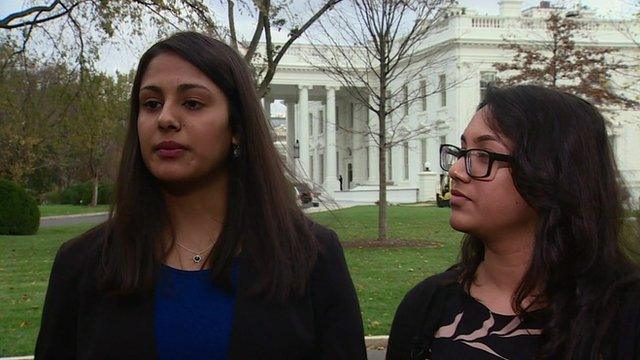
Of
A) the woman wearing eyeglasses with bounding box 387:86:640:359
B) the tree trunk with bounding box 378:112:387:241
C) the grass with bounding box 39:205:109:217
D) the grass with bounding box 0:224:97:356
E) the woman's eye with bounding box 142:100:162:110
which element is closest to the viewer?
the woman wearing eyeglasses with bounding box 387:86:640:359

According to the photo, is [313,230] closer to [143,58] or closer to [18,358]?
[143,58]

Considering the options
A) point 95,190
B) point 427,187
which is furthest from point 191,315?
point 95,190

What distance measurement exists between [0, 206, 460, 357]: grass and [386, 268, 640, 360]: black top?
14.1 feet

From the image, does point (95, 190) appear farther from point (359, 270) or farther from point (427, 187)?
point (359, 270)

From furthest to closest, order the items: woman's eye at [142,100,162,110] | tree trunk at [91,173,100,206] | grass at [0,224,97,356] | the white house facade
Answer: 1. tree trunk at [91,173,100,206]
2. the white house facade
3. grass at [0,224,97,356]
4. woman's eye at [142,100,162,110]

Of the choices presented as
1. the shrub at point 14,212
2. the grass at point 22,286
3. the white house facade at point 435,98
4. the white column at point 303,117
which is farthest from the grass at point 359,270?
the white column at point 303,117

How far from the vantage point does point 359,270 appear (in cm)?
1259

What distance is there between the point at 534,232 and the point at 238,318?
0.95 m

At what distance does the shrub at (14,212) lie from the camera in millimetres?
22859

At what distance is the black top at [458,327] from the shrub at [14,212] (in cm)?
2229

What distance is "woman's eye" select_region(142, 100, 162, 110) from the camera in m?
2.36

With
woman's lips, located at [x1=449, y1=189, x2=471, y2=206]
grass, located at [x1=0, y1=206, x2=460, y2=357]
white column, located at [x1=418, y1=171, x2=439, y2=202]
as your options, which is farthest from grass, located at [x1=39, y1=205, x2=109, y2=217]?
woman's lips, located at [x1=449, y1=189, x2=471, y2=206]

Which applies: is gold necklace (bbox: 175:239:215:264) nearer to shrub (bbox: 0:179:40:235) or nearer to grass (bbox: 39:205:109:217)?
shrub (bbox: 0:179:40:235)

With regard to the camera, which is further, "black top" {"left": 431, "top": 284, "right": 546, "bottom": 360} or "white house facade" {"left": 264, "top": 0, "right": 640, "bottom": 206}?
"white house facade" {"left": 264, "top": 0, "right": 640, "bottom": 206}
